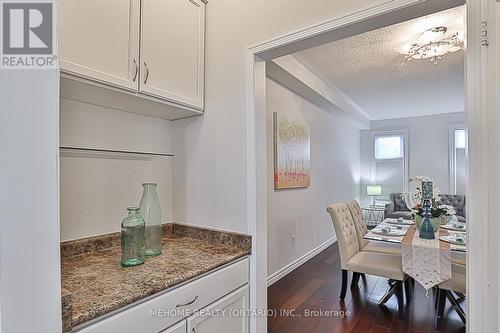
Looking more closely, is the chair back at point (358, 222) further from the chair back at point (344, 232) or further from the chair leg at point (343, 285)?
the chair leg at point (343, 285)

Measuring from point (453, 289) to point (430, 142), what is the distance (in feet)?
15.6

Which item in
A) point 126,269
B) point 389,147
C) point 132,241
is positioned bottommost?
point 126,269

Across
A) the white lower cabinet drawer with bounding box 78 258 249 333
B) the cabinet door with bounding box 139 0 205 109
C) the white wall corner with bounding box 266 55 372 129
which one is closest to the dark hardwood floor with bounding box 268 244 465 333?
the white lower cabinet drawer with bounding box 78 258 249 333

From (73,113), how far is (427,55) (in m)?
3.28

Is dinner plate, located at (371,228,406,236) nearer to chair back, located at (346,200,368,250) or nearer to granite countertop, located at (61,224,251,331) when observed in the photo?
chair back, located at (346,200,368,250)

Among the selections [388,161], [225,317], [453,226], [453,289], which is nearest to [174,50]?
[225,317]

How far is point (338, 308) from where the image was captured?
2508 millimetres

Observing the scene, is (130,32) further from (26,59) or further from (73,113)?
(26,59)

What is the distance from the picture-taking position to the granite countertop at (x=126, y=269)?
37.3 inches

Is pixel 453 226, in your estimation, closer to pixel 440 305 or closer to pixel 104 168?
pixel 440 305

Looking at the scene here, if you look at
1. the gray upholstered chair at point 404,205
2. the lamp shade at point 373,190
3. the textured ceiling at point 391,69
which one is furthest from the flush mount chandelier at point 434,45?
the lamp shade at point 373,190

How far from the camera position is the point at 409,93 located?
4422 millimetres

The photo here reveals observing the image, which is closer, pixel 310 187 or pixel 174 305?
pixel 174 305

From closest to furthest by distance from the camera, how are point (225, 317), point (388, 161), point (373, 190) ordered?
point (225, 317) < point (373, 190) < point (388, 161)
